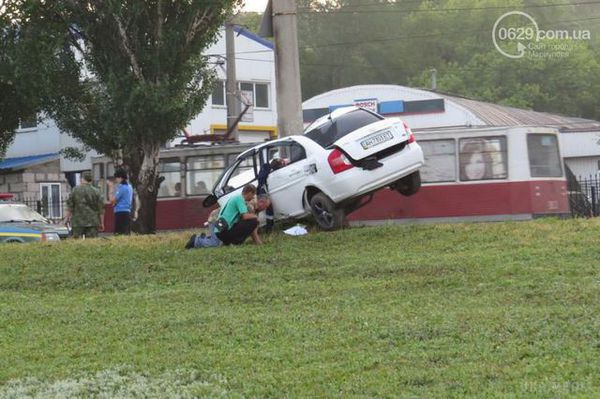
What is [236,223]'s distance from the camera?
1609 cm

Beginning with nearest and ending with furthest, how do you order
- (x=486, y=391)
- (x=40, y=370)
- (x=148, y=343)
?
(x=486, y=391)
(x=40, y=370)
(x=148, y=343)

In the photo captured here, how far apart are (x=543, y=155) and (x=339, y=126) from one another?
8992mm

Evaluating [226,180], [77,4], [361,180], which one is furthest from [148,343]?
[77,4]

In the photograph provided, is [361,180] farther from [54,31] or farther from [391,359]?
[391,359]

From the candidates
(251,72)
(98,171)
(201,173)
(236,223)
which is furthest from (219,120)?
(236,223)

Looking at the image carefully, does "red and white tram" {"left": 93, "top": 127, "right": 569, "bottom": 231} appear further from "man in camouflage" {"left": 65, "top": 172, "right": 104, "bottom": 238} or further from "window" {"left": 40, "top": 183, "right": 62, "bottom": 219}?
"window" {"left": 40, "top": 183, "right": 62, "bottom": 219}

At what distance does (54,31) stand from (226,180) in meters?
4.53

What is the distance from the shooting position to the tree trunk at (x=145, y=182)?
21.1 meters

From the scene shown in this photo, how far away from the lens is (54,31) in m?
20.4

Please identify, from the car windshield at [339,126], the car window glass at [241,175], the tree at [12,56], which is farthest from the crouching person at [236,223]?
the tree at [12,56]

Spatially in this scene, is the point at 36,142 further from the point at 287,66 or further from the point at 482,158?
the point at 287,66

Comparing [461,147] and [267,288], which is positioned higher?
[461,147]

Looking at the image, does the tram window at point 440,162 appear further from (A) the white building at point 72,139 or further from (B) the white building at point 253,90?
(B) the white building at point 253,90

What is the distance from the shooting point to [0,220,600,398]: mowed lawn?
26.0 ft
